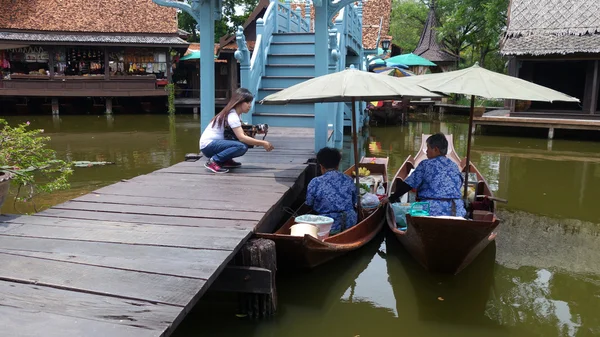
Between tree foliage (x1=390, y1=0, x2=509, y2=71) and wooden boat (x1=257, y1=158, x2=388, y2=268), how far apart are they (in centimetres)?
1767

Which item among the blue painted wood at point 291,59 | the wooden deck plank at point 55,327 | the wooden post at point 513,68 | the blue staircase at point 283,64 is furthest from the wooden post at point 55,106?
the wooden deck plank at point 55,327

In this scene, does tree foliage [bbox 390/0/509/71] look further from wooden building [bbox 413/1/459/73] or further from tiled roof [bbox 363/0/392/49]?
tiled roof [bbox 363/0/392/49]

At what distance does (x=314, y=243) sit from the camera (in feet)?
12.8

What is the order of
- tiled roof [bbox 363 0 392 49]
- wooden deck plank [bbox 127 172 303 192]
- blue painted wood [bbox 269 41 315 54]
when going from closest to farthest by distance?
wooden deck plank [bbox 127 172 303 192], blue painted wood [bbox 269 41 315 54], tiled roof [bbox 363 0 392 49]

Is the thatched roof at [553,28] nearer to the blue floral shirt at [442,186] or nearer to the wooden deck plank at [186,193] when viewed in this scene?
the blue floral shirt at [442,186]

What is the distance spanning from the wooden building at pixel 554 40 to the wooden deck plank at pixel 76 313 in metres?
13.8

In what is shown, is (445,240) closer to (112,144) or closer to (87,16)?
(112,144)

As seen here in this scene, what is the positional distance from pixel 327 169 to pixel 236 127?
1290mm

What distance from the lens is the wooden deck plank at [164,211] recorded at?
13.0ft

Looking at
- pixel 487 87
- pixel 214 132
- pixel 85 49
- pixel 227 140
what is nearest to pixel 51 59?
pixel 85 49

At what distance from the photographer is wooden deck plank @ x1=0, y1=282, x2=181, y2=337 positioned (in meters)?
2.20

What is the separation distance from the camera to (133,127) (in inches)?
646

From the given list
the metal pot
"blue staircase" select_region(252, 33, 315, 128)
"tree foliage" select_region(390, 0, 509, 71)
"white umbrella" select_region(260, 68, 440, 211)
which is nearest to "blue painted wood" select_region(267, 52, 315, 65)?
"blue staircase" select_region(252, 33, 315, 128)

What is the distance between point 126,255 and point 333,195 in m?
2.11
